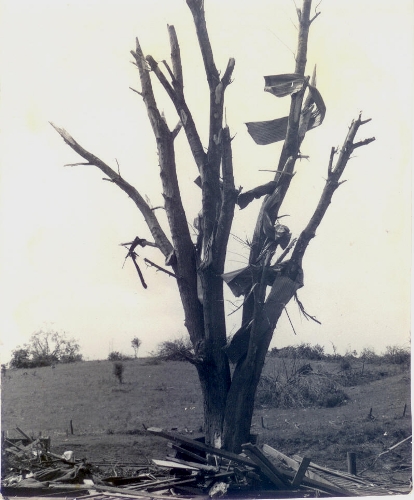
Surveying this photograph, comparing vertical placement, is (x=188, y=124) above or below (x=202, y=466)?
above

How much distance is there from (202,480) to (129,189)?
410 centimetres

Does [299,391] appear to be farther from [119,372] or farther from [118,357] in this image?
[118,357]

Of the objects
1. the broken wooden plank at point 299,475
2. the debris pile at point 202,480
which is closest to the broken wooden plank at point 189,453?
the debris pile at point 202,480

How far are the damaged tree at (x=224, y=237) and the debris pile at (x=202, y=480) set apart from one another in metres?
0.57

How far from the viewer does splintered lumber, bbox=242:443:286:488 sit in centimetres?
584

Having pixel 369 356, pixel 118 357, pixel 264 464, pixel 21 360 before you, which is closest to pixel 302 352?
pixel 369 356

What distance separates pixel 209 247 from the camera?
696 centimetres

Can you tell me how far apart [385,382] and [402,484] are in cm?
1116

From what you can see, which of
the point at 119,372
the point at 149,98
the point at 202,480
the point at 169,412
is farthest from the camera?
the point at 119,372

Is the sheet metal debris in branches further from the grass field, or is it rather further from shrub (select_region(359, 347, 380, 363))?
shrub (select_region(359, 347, 380, 363))

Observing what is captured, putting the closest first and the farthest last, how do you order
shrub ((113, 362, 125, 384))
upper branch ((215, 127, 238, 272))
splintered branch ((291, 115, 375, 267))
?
1. splintered branch ((291, 115, 375, 267))
2. upper branch ((215, 127, 238, 272))
3. shrub ((113, 362, 125, 384))

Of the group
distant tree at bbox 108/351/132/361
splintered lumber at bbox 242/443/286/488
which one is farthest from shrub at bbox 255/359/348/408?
splintered lumber at bbox 242/443/286/488

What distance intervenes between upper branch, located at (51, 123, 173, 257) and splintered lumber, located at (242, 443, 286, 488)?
117 inches

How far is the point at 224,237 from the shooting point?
23.0 feet
